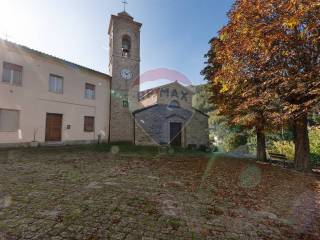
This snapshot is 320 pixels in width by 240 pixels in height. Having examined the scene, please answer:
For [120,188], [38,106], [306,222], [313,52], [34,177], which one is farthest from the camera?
[38,106]

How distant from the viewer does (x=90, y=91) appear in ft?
56.0

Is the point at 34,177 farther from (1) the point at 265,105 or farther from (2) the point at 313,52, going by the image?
(2) the point at 313,52

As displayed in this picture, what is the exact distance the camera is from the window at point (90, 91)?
16734 mm

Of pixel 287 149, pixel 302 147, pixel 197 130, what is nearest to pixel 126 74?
pixel 197 130

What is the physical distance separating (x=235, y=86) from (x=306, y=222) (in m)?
5.75

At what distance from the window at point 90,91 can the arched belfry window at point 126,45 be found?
4.89 meters

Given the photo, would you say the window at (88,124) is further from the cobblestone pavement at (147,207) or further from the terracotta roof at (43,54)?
the cobblestone pavement at (147,207)

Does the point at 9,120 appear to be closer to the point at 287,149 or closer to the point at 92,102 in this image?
the point at 92,102

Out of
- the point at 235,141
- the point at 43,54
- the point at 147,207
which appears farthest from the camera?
the point at 235,141

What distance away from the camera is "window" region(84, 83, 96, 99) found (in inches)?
659

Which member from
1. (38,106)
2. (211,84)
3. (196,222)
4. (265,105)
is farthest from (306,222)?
(38,106)

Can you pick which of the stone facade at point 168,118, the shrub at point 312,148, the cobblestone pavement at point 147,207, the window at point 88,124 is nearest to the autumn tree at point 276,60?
the cobblestone pavement at point 147,207

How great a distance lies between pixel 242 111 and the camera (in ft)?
32.2

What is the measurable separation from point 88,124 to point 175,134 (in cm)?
866
